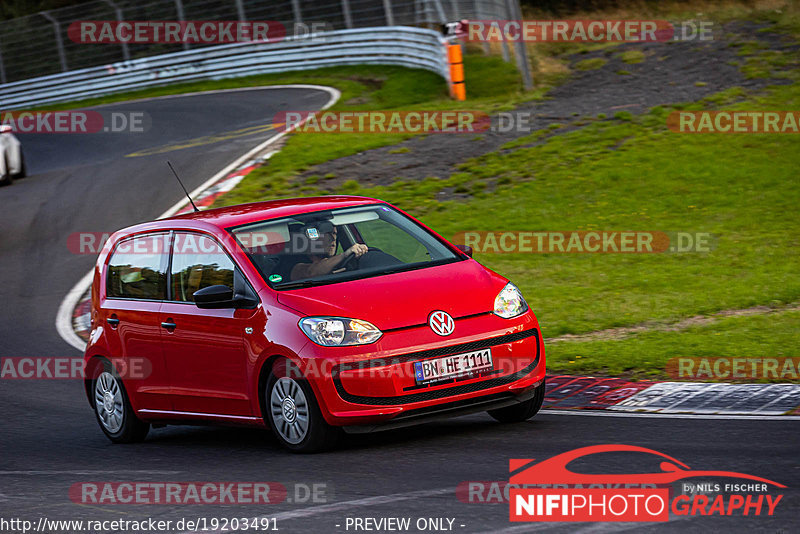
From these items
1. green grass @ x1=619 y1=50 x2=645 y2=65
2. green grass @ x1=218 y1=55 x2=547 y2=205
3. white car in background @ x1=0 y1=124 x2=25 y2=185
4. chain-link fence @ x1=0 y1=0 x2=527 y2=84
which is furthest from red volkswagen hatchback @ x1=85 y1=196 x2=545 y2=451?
chain-link fence @ x1=0 y1=0 x2=527 y2=84

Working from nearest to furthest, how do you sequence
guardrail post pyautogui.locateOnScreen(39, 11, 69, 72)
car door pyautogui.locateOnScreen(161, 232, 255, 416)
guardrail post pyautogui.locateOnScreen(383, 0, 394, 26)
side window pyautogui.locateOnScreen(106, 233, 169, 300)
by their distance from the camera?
car door pyautogui.locateOnScreen(161, 232, 255, 416) < side window pyautogui.locateOnScreen(106, 233, 169, 300) < guardrail post pyautogui.locateOnScreen(383, 0, 394, 26) < guardrail post pyautogui.locateOnScreen(39, 11, 69, 72)

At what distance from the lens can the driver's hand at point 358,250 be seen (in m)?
8.23

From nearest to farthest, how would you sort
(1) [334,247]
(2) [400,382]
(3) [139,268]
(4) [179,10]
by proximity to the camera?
1. (2) [400,382]
2. (1) [334,247]
3. (3) [139,268]
4. (4) [179,10]

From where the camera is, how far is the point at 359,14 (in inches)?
1377

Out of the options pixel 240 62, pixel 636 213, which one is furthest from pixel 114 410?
pixel 240 62

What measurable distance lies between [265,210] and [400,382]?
204 cm

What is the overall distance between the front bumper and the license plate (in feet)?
0.09

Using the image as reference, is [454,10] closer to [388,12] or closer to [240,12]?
[388,12]

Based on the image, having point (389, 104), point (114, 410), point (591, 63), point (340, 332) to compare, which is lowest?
point (114, 410)

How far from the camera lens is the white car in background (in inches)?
856

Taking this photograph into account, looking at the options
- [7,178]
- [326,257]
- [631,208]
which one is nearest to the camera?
[326,257]

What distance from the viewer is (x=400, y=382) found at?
7.13 metres

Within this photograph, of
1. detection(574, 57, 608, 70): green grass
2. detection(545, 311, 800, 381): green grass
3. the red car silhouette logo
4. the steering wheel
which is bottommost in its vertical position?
detection(545, 311, 800, 381): green grass

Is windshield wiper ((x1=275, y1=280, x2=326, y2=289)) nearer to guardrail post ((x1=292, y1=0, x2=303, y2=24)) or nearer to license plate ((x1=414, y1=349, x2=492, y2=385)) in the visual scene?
license plate ((x1=414, y1=349, x2=492, y2=385))
